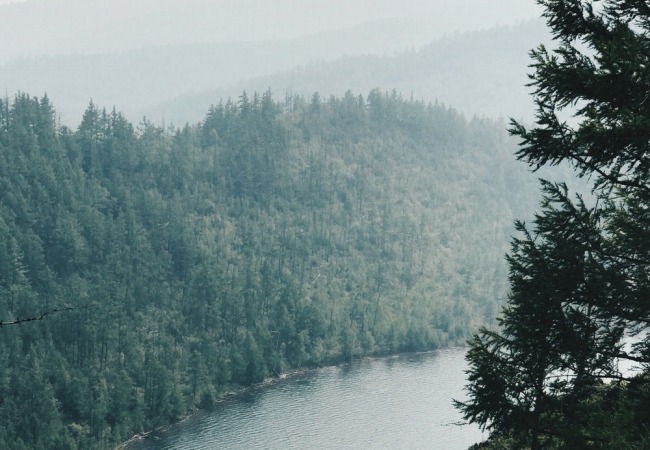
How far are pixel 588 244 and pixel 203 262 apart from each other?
125m

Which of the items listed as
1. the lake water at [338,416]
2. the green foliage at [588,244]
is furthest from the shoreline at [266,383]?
the green foliage at [588,244]

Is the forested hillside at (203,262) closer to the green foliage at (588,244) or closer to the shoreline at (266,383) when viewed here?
the shoreline at (266,383)

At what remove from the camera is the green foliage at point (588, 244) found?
41.7ft

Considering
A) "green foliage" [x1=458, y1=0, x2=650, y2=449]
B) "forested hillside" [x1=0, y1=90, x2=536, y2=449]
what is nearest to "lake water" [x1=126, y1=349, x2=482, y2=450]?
"forested hillside" [x1=0, y1=90, x2=536, y2=449]

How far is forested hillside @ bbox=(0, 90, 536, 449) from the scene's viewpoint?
10006 centimetres

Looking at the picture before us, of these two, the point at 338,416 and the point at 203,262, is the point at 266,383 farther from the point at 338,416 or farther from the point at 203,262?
the point at 203,262

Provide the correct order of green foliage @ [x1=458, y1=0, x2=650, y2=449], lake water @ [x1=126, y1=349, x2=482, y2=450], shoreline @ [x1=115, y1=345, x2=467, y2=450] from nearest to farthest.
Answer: green foliage @ [x1=458, y1=0, x2=650, y2=449]
lake water @ [x1=126, y1=349, x2=482, y2=450]
shoreline @ [x1=115, y1=345, x2=467, y2=450]

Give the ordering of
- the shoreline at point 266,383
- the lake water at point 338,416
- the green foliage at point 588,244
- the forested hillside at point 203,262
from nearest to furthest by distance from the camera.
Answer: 1. the green foliage at point 588,244
2. the lake water at point 338,416
3. the shoreline at point 266,383
4. the forested hillside at point 203,262

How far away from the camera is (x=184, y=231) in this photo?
5546 inches

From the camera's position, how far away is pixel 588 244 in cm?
1552

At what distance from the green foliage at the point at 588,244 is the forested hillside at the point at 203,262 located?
7766 cm

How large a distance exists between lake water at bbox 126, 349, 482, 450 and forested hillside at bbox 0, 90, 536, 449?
5.06m

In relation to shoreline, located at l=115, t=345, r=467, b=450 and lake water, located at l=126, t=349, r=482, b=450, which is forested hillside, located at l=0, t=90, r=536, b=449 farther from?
lake water, located at l=126, t=349, r=482, b=450

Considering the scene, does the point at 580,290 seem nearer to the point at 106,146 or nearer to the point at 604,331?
the point at 604,331
